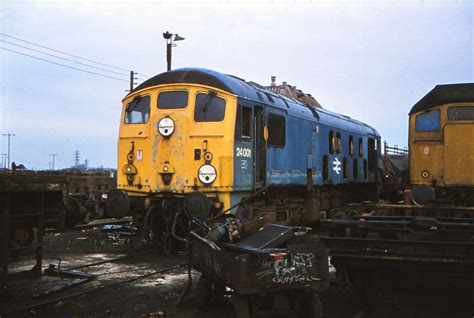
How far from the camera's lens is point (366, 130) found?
18.2 meters

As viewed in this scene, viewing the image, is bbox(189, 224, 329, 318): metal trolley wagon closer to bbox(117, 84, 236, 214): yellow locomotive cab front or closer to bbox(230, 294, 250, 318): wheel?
bbox(230, 294, 250, 318): wheel

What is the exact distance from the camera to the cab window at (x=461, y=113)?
36.8 feet

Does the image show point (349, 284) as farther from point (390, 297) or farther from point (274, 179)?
point (274, 179)

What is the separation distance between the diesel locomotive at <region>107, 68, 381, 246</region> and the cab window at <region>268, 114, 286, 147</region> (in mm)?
23

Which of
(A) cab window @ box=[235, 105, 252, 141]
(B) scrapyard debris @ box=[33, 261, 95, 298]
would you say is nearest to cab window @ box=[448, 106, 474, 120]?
(A) cab window @ box=[235, 105, 252, 141]

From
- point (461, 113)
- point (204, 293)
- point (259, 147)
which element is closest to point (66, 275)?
point (204, 293)

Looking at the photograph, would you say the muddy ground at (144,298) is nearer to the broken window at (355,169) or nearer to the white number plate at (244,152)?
the white number plate at (244,152)

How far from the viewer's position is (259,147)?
1035 cm

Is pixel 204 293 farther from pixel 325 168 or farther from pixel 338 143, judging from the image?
pixel 338 143

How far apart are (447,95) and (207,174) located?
6.35 metres

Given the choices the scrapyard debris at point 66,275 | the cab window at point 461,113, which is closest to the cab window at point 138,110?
the scrapyard debris at point 66,275

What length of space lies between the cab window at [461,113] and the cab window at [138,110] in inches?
279

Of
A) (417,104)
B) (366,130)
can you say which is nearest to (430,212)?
(417,104)

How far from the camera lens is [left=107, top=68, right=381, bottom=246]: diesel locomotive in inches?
363
